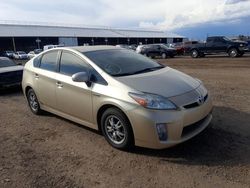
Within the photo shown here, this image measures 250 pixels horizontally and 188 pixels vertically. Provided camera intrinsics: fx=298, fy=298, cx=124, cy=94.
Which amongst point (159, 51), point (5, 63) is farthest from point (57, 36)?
point (5, 63)

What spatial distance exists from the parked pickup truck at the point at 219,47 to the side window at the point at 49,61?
20.0 metres

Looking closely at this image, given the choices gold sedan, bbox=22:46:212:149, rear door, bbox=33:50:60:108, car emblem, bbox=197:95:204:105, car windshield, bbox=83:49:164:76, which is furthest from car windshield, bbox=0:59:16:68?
car emblem, bbox=197:95:204:105

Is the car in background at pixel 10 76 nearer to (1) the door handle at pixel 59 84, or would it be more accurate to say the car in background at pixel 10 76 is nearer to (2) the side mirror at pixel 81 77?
(1) the door handle at pixel 59 84

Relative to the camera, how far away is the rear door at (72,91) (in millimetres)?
5051

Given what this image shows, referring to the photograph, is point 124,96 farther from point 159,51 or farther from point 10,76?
point 159,51

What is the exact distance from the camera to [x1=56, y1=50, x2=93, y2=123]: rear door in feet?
16.6

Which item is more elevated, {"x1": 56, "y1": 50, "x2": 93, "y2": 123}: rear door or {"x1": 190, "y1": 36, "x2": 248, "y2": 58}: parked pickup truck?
{"x1": 56, "y1": 50, "x2": 93, "y2": 123}: rear door

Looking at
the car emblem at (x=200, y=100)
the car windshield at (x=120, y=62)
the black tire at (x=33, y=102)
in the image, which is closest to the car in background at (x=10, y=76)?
the black tire at (x=33, y=102)

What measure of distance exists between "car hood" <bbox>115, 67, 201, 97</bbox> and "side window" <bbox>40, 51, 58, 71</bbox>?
1887mm

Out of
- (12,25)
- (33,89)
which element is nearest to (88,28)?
(12,25)

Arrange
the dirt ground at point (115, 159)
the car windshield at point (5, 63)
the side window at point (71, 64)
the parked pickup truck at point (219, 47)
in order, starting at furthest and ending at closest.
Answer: the parked pickup truck at point (219, 47), the car windshield at point (5, 63), the side window at point (71, 64), the dirt ground at point (115, 159)

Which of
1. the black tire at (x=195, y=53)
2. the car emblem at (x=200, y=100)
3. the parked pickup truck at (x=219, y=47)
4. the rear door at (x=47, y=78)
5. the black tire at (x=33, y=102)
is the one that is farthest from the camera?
the black tire at (x=195, y=53)

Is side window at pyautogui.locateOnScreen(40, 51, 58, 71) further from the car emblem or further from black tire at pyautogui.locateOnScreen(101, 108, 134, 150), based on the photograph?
the car emblem

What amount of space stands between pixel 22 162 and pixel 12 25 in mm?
78017
